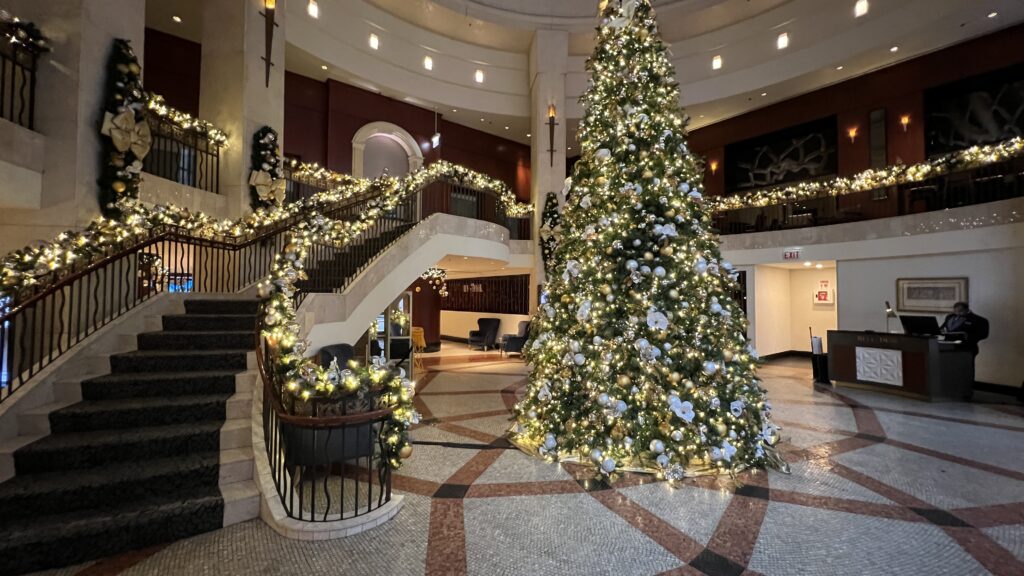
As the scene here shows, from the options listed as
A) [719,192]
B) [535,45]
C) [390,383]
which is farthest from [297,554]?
[719,192]

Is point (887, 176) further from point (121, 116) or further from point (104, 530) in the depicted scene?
point (121, 116)

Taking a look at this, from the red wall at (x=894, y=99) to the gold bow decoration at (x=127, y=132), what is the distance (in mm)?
14314

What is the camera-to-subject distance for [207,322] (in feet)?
15.1

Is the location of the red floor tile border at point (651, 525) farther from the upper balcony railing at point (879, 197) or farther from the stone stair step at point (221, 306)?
the upper balcony railing at point (879, 197)

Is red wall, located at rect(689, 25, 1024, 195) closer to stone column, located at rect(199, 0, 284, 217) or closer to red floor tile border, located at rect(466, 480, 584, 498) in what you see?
red floor tile border, located at rect(466, 480, 584, 498)

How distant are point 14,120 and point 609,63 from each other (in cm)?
666

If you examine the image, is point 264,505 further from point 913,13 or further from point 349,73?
point 913,13

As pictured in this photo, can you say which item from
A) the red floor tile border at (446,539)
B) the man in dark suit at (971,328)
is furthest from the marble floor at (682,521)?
the man in dark suit at (971,328)

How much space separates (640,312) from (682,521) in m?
1.65

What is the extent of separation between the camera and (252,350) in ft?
14.2

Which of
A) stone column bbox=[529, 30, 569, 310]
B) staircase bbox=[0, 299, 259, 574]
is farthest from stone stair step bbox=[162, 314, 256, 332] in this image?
stone column bbox=[529, 30, 569, 310]

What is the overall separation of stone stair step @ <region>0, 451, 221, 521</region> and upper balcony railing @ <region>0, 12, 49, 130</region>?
442 centimetres

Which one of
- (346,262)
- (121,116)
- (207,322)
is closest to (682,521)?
(207,322)

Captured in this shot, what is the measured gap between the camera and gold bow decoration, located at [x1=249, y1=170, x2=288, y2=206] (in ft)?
25.5
